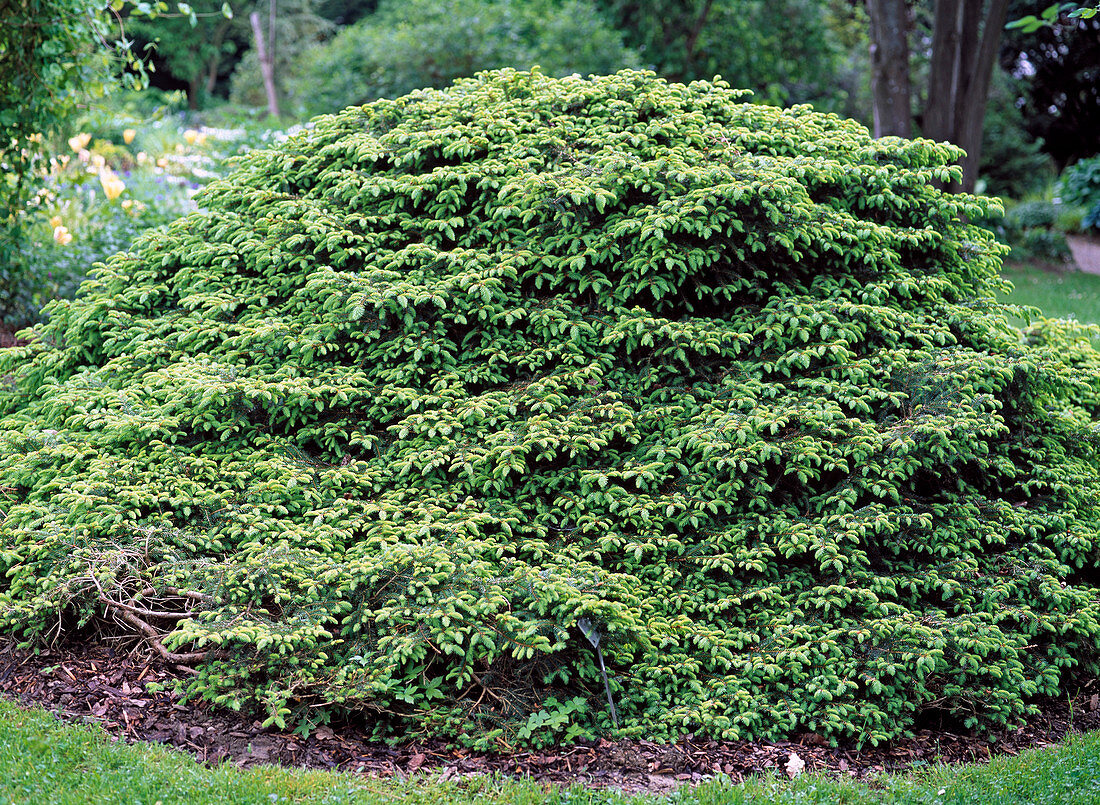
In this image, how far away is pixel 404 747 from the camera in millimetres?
3129

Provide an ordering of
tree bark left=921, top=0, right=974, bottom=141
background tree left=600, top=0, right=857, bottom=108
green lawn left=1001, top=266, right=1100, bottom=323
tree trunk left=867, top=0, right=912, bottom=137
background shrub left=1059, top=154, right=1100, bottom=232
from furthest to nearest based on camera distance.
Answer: background tree left=600, top=0, right=857, bottom=108 → background shrub left=1059, top=154, right=1100, bottom=232 → green lawn left=1001, top=266, right=1100, bottom=323 → tree bark left=921, top=0, right=974, bottom=141 → tree trunk left=867, top=0, right=912, bottom=137

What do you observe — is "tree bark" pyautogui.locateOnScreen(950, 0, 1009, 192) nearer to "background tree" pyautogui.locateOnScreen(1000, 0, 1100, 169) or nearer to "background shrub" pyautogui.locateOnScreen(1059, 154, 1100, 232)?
"background shrub" pyautogui.locateOnScreen(1059, 154, 1100, 232)

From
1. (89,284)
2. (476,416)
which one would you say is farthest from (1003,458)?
(89,284)

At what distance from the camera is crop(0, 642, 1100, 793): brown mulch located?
3029mm

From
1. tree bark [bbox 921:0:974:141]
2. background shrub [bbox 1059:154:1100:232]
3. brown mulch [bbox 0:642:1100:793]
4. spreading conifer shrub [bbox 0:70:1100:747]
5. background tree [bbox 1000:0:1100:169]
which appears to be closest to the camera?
brown mulch [bbox 0:642:1100:793]

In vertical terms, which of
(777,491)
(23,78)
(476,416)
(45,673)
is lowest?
(45,673)

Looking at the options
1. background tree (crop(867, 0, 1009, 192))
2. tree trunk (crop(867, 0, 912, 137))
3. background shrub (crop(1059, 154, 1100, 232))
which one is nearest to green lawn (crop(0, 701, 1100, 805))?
tree trunk (crop(867, 0, 912, 137))

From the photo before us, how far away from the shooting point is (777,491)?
155 inches

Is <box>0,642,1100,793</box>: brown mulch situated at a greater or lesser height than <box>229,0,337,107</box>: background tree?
lesser

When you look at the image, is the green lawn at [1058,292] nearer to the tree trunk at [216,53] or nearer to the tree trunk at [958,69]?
the tree trunk at [958,69]

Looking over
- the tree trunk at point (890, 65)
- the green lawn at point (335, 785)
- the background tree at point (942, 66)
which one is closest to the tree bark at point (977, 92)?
the background tree at point (942, 66)

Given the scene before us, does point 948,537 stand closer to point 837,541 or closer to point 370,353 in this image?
point 837,541

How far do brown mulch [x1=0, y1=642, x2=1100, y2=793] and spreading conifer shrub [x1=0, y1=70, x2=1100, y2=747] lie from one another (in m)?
0.08

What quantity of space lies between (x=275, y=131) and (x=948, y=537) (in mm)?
9843
